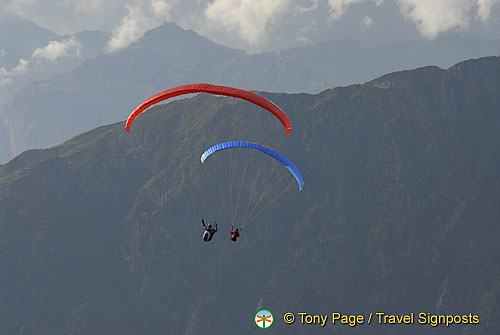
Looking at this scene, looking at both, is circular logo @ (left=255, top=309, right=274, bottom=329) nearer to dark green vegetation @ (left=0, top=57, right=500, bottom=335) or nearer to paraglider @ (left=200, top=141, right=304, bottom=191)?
dark green vegetation @ (left=0, top=57, right=500, bottom=335)

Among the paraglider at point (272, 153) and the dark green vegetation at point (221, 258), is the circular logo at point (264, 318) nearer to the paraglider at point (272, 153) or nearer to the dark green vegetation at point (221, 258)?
the dark green vegetation at point (221, 258)

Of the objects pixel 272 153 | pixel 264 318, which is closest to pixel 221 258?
pixel 264 318

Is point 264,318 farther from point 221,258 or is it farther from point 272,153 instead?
point 272,153

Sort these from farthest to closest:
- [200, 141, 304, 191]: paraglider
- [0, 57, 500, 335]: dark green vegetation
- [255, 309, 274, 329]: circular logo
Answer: [0, 57, 500, 335]: dark green vegetation < [255, 309, 274, 329]: circular logo < [200, 141, 304, 191]: paraglider

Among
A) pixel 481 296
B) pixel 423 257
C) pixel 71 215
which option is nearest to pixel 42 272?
pixel 71 215

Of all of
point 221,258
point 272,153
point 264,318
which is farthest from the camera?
point 221,258

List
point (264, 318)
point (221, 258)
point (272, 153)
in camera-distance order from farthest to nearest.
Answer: point (221, 258)
point (264, 318)
point (272, 153)

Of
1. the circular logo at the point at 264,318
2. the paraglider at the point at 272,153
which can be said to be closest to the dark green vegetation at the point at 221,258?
the circular logo at the point at 264,318

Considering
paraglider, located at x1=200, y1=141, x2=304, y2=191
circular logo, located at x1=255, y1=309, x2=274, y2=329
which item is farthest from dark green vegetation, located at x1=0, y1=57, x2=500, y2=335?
paraglider, located at x1=200, y1=141, x2=304, y2=191
